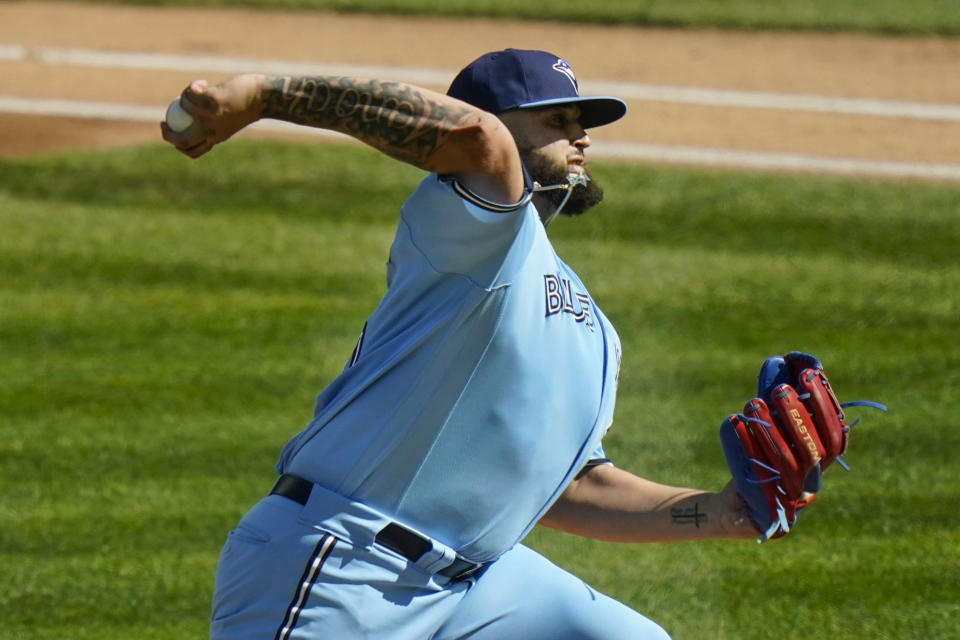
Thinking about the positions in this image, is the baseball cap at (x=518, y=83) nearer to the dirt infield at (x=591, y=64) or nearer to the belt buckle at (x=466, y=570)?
the belt buckle at (x=466, y=570)

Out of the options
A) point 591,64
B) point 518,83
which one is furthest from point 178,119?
point 591,64

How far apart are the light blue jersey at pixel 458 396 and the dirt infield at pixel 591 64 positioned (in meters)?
6.62

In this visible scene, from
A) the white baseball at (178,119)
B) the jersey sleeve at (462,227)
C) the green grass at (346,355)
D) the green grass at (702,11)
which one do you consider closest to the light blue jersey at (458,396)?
the jersey sleeve at (462,227)

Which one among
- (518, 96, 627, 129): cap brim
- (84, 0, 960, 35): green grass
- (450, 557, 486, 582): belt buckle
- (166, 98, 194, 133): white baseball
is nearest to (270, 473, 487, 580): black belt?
(450, 557, 486, 582): belt buckle

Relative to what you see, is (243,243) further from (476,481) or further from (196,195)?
(476,481)

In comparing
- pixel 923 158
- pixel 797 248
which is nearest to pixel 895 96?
pixel 923 158

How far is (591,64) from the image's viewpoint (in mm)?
10586

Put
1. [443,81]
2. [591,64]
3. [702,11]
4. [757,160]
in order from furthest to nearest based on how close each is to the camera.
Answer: [702,11] → [591,64] → [443,81] → [757,160]

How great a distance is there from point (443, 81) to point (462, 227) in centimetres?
767

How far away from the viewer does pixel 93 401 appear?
629 cm

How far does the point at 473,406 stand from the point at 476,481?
0.17m

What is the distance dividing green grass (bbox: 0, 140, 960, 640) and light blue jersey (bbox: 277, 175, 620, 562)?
182 cm

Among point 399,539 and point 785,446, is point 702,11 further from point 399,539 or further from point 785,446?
point 399,539

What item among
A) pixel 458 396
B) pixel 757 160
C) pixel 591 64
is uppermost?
pixel 458 396
